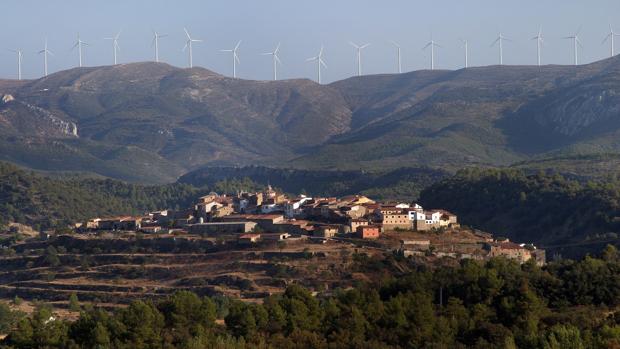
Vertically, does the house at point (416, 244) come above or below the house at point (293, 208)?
below

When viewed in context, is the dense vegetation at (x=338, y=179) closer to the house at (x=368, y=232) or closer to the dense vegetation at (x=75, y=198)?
the dense vegetation at (x=75, y=198)

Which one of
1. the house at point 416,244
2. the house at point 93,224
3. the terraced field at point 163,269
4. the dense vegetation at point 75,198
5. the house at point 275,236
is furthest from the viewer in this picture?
the dense vegetation at point 75,198

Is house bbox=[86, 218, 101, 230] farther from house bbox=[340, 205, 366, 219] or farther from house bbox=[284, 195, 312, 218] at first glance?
house bbox=[340, 205, 366, 219]

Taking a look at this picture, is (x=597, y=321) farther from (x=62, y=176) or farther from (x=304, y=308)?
(x=62, y=176)

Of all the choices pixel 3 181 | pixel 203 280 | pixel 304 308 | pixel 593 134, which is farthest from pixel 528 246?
pixel 593 134

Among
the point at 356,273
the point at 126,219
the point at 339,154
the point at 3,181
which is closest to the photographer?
the point at 356,273

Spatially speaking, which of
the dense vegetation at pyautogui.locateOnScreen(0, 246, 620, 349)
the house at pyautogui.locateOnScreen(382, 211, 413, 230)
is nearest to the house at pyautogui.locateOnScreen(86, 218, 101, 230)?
the house at pyautogui.locateOnScreen(382, 211, 413, 230)

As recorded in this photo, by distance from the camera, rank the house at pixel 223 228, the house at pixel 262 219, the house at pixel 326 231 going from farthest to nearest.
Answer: the house at pixel 262 219
the house at pixel 223 228
the house at pixel 326 231

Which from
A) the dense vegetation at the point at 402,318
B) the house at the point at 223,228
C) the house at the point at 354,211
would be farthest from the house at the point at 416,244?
the house at the point at 223,228
